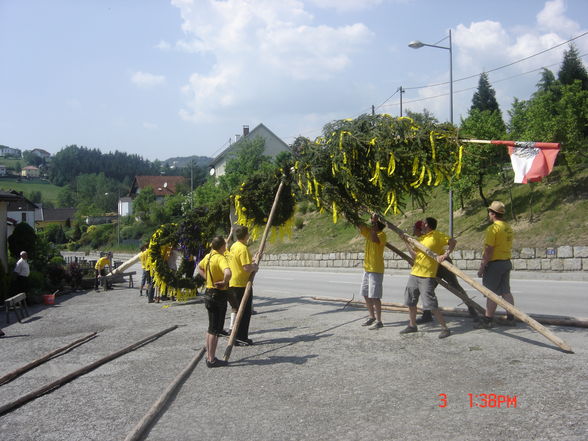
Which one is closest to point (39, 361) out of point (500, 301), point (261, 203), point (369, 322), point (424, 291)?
point (369, 322)

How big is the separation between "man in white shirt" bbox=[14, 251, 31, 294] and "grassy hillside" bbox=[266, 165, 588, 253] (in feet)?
29.0

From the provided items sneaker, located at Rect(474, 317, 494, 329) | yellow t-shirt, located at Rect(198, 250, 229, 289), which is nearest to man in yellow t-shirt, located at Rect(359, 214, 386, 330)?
sneaker, located at Rect(474, 317, 494, 329)

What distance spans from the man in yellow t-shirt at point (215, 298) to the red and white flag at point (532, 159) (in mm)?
4599

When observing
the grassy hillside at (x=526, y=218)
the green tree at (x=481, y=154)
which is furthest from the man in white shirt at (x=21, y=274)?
the green tree at (x=481, y=154)

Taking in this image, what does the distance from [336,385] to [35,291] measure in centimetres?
1309

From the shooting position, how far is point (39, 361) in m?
7.84

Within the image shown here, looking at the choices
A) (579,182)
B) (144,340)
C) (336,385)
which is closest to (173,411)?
(336,385)

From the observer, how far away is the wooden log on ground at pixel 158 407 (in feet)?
15.4

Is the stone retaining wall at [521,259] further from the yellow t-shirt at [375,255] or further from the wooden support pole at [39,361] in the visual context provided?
the wooden support pole at [39,361]

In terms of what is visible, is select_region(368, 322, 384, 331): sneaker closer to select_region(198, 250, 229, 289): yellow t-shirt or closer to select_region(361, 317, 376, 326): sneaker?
select_region(361, 317, 376, 326): sneaker

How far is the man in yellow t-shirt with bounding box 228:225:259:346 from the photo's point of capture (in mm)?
8264

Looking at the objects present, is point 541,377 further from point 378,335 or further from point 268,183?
point 268,183

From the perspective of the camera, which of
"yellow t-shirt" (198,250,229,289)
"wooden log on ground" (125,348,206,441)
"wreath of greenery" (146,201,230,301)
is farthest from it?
"wreath of greenery" (146,201,230,301)

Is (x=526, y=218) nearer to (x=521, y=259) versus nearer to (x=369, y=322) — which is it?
(x=521, y=259)
